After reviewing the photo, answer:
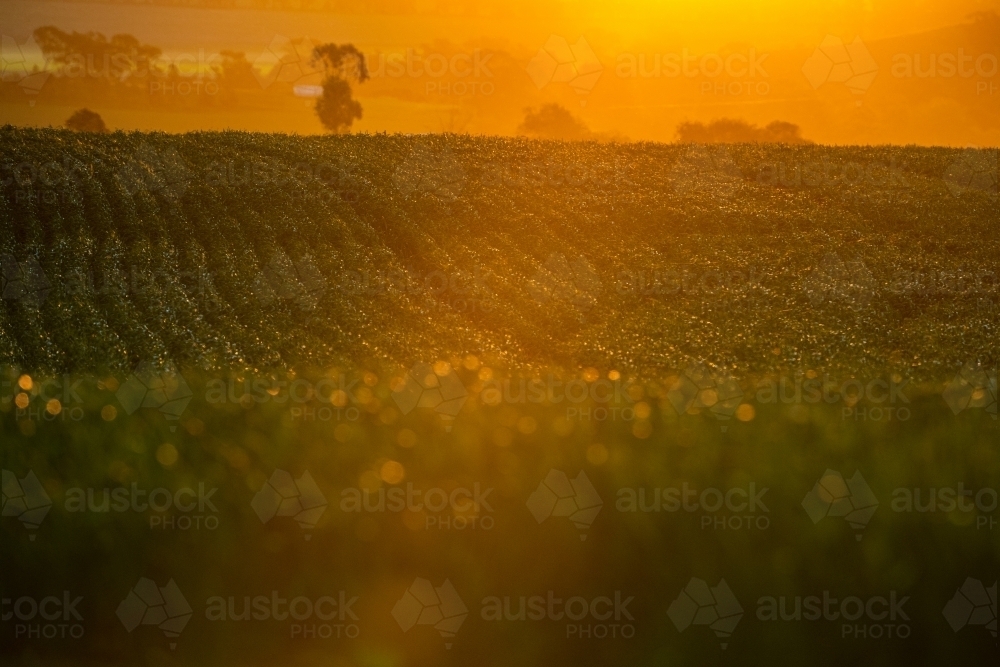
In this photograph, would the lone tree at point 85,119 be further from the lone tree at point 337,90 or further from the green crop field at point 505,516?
the green crop field at point 505,516

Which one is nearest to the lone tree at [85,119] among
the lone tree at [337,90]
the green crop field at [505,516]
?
the lone tree at [337,90]

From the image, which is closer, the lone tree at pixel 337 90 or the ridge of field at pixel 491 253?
the ridge of field at pixel 491 253

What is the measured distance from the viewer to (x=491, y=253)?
20.5 metres

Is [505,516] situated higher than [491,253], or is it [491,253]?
[491,253]

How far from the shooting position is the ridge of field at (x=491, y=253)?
615 inches

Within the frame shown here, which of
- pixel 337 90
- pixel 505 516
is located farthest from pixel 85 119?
pixel 505 516

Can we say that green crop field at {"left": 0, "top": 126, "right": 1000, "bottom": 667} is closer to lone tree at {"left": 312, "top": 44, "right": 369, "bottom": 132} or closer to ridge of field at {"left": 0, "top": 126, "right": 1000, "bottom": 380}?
ridge of field at {"left": 0, "top": 126, "right": 1000, "bottom": 380}

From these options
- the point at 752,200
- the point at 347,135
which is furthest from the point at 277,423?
the point at 347,135

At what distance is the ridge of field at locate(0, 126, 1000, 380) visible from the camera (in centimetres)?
1562

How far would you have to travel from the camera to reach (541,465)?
18.1ft

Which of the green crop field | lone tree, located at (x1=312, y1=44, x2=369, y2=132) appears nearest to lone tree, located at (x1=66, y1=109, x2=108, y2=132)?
lone tree, located at (x1=312, y1=44, x2=369, y2=132)

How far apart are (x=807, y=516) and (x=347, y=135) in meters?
25.6

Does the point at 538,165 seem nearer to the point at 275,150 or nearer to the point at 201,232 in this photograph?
the point at 275,150

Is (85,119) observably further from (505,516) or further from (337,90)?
(505,516)
